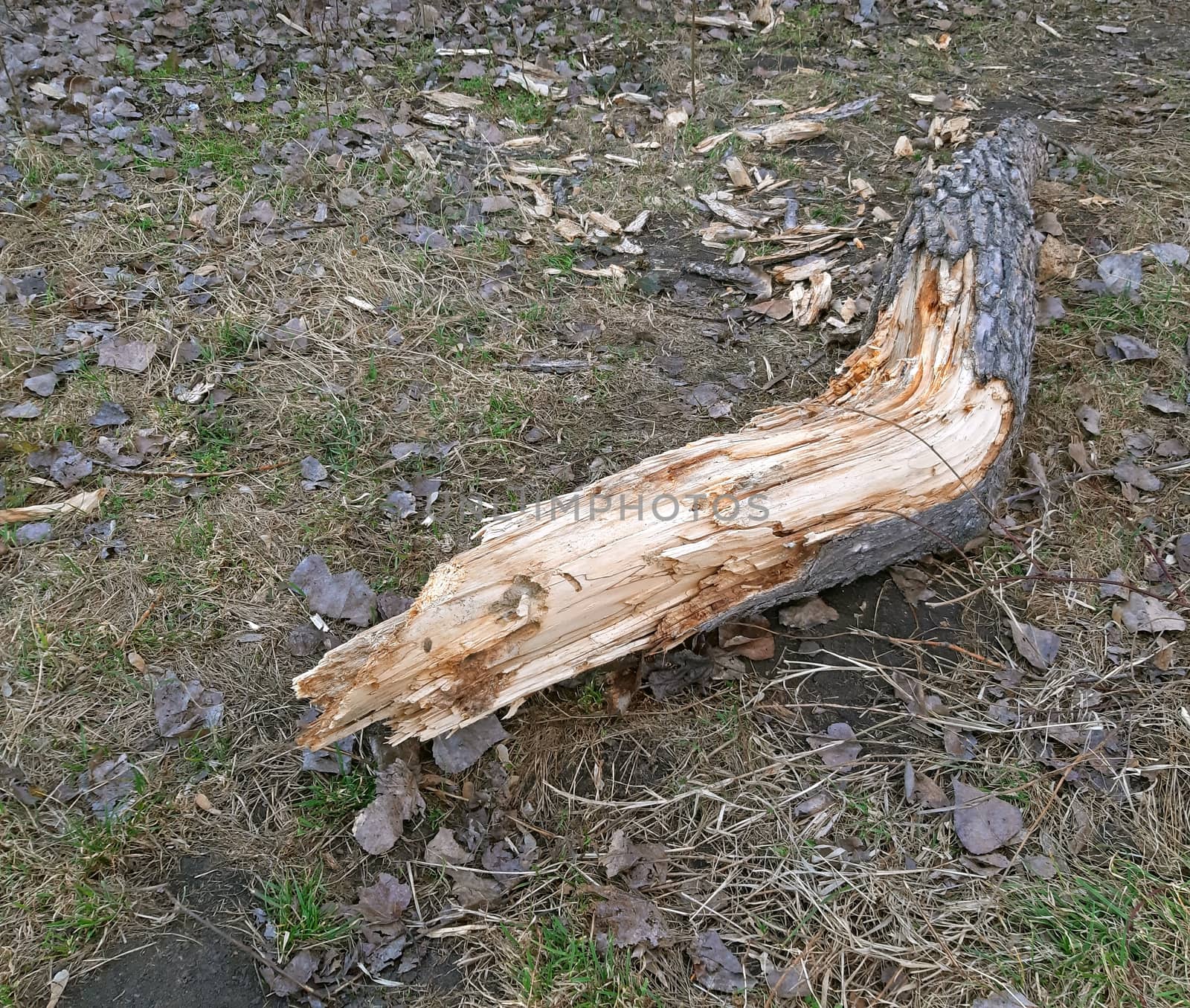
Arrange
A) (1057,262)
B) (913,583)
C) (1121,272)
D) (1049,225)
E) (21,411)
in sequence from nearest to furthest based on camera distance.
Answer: (913,583)
(21,411)
(1121,272)
(1057,262)
(1049,225)

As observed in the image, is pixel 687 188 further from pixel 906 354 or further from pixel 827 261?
pixel 906 354

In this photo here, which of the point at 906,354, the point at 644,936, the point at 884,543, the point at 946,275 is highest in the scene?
the point at 946,275

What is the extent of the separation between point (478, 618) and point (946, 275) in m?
2.04

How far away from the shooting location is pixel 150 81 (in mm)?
4832

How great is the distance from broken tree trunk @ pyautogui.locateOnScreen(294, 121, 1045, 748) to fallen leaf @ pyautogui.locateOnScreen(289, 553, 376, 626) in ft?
1.82

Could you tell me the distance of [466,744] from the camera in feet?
7.50

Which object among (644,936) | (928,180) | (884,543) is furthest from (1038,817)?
(928,180)

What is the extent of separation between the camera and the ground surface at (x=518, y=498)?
2004mm

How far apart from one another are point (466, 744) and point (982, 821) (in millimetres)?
1389

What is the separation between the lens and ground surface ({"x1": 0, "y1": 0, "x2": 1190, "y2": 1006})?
2004 mm

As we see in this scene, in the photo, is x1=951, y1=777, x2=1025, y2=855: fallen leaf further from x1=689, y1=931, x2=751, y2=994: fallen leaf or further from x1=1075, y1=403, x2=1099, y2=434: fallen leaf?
x1=1075, y1=403, x2=1099, y2=434: fallen leaf

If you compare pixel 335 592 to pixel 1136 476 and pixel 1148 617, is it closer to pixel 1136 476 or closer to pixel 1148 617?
pixel 1148 617

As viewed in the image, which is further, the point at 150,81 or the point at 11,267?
the point at 150,81

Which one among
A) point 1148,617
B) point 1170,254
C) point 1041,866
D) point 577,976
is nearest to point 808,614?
point 1041,866
